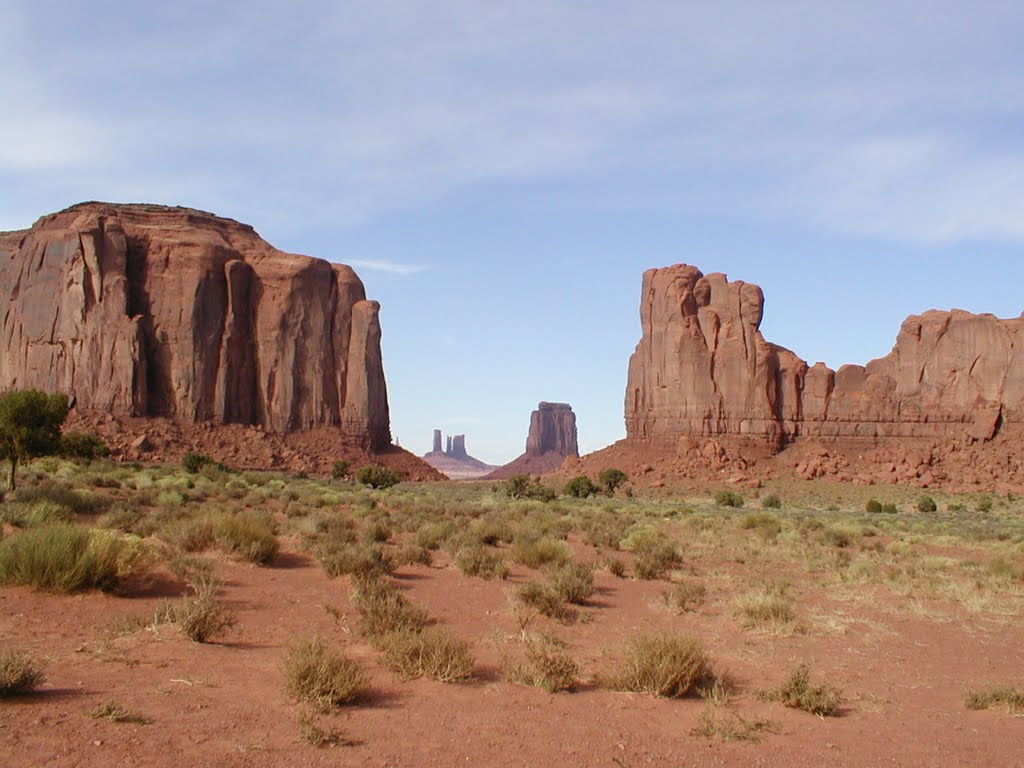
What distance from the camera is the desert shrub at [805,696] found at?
8.27m

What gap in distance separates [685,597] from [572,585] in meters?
1.91

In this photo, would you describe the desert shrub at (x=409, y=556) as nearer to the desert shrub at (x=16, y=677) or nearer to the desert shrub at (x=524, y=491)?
the desert shrub at (x=16, y=677)

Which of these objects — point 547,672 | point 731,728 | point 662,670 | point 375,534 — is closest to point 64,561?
point 547,672

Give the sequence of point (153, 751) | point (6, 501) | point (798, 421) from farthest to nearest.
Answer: point (798, 421), point (6, 501), point (153, 751)

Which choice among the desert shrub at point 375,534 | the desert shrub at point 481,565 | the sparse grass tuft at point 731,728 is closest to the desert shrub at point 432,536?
the desert shrub at point 375,534

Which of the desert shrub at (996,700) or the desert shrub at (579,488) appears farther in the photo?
the desert shrub at (579,488)

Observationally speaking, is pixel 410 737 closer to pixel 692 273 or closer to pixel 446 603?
pixel 446 603

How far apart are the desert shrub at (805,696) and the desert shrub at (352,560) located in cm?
687

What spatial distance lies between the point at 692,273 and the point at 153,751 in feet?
245

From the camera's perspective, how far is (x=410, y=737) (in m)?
6.85

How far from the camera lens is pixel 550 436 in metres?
170

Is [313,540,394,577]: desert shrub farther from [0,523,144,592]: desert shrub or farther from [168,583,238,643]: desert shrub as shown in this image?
[168,583,238,643]: desert shrub

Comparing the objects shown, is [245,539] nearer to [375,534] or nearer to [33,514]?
[33,514]

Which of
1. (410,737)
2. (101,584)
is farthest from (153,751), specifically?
(101,584)
